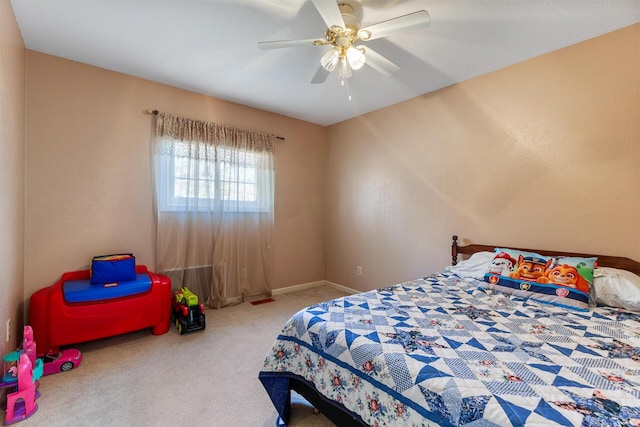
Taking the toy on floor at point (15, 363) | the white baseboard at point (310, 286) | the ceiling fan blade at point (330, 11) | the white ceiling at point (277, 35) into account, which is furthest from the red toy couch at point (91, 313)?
the ceiling fan blade at point (330, 11)

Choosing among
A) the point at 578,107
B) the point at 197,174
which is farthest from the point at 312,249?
the point at 578,107

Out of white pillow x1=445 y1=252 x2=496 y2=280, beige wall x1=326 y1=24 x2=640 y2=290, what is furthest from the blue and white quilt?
beige wall x1=326 y1=24 x2=640 y2=290

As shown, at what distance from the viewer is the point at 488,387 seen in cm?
95

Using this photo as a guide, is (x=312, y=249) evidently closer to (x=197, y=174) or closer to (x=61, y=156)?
(x=197, y=174)

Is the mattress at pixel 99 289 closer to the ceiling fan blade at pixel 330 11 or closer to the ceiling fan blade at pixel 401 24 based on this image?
the ceiling fan blade at pixel 330 11

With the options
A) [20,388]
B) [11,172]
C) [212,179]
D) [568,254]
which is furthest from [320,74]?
[20,388]

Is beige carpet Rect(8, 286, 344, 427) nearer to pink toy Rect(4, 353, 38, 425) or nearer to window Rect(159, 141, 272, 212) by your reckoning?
pink toy Rect(4, 353, 38, 425)

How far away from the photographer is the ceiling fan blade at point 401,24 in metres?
→ 1.51

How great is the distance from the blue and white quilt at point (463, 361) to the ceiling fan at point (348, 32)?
5.26 ft

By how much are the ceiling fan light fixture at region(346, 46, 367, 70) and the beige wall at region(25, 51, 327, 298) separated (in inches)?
80.0

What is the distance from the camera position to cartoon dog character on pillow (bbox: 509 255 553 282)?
201cm

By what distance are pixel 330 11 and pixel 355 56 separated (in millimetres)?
387

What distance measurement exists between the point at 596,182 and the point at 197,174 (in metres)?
3.60

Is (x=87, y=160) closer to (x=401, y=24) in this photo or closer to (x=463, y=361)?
(x=401, y=24)
